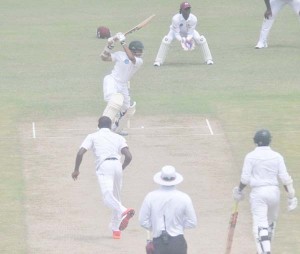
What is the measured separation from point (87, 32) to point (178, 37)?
587 cm

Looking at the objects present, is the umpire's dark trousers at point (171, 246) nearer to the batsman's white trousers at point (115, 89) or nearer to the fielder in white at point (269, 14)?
the batsman's white trousers at point (115, 89)

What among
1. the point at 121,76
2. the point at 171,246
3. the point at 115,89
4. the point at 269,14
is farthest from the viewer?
the point at 269,14

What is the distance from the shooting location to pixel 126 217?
1691 cm

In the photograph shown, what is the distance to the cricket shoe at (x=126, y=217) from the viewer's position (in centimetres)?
1691

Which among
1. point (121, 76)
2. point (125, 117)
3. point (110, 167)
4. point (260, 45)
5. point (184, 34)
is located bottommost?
point (110, 167)

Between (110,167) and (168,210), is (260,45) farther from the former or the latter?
(168,210)

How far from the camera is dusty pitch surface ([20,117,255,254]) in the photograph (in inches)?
671

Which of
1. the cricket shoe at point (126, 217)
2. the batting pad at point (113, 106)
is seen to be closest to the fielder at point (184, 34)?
the batting pad at point (113, 106)

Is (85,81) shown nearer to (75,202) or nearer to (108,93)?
(108,93)

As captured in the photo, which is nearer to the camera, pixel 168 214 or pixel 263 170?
pixel 168 214

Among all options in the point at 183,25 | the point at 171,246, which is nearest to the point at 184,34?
the point at 183,25

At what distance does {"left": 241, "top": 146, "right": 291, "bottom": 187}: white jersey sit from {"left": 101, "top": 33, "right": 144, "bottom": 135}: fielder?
6437 millimetres

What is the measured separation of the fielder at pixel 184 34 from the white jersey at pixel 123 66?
19.1ft

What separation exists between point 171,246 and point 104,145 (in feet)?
10.4
